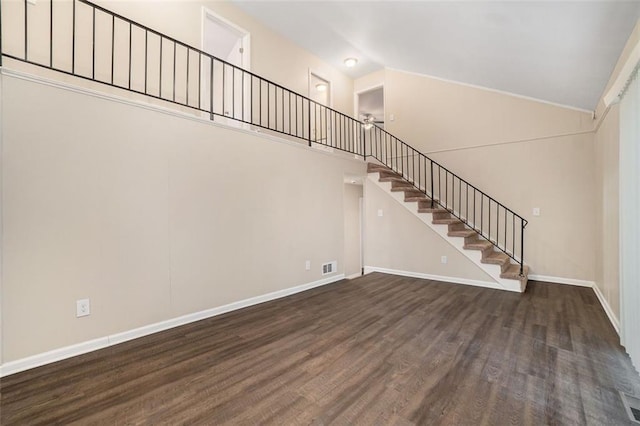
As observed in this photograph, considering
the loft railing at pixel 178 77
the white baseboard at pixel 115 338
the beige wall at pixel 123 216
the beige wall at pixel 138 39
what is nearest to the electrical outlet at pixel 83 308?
the beige wall at pixel 123 216

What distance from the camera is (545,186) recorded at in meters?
5.06

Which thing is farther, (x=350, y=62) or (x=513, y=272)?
(x=350, y=62)

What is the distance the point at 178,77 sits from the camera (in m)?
4.12

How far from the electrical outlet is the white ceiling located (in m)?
4.71

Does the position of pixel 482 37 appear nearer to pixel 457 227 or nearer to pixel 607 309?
pixel 457 227

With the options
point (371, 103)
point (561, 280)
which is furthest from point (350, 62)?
point (561, 280)

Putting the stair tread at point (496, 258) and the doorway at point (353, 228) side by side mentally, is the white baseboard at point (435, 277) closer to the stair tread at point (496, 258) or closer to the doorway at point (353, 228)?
the stair tread at point (496, 258)

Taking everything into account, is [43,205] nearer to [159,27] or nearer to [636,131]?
[159,27]

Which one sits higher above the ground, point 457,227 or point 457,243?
point 457,227

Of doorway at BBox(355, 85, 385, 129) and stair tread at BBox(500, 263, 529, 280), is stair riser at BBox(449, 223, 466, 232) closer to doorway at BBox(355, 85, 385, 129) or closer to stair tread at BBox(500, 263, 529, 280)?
stair tread at BBox(500, 263, 529, 280)

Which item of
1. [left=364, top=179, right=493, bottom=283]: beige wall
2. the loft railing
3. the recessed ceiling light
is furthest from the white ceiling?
[left=364, top=179, right=493, bottom=283]: beige wall

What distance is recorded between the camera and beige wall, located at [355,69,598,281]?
15.6ft

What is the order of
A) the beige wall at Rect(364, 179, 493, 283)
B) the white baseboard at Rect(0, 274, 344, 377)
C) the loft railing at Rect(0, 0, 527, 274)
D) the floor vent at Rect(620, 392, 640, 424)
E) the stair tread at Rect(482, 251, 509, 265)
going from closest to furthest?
1. the floor vent at Rect(620, 392, 640, 424)
2. the white baseboard at Rect(0, 274, 344, 377)
3. the loft railing at Rect(0, 0, 527, 274)
4. the stair tread at Rect(482, 251, 509, 265)
5. the beige wall at Rect(364, 179, 493, 283)

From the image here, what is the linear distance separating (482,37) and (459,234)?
3.03m
